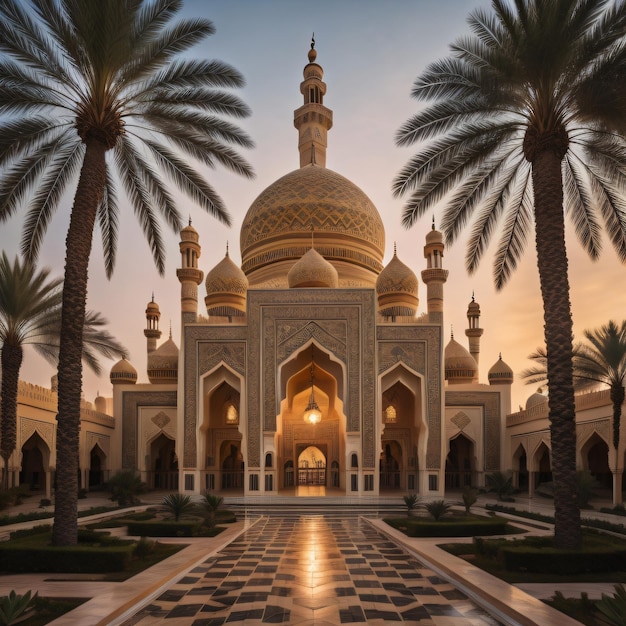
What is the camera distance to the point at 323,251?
23547 millimetres

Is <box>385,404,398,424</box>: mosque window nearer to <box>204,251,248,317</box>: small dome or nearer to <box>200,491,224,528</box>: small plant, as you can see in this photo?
<box>204,251,248,317</box>: small dome

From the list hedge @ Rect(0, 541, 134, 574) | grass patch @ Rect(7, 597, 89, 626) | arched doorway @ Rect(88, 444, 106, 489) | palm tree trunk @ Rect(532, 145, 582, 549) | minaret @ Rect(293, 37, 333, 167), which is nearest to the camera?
grass patch @ Rect(7, 597, 89, 626)

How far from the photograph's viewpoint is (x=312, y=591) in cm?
612

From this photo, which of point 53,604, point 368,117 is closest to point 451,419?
point 368,117

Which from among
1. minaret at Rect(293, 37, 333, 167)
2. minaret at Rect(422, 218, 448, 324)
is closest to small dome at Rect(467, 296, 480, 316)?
minaret at Rect(422, 218, 448, 324)

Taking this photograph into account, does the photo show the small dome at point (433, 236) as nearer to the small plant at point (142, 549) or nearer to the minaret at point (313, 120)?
the minaret at point (313, 120)

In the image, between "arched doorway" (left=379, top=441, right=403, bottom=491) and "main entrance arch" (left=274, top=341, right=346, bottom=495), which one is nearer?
"main entrance arch" (left=274, top=341, right=346, bottom=495)

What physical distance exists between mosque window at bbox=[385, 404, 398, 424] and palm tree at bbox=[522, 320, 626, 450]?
6954mm

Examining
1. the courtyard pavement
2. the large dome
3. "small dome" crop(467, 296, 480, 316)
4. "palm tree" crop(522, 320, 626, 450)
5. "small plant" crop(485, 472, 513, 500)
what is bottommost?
"small plant" crop(485, 472, 513, 500)

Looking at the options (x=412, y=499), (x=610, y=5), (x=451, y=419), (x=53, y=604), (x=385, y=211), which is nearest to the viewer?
(x=53, y=604)

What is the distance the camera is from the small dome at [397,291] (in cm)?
2203

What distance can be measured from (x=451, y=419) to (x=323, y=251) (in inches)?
301

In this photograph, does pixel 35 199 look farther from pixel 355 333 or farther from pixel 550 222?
pixel 355 333

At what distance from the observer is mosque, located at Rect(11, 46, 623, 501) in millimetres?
18031
